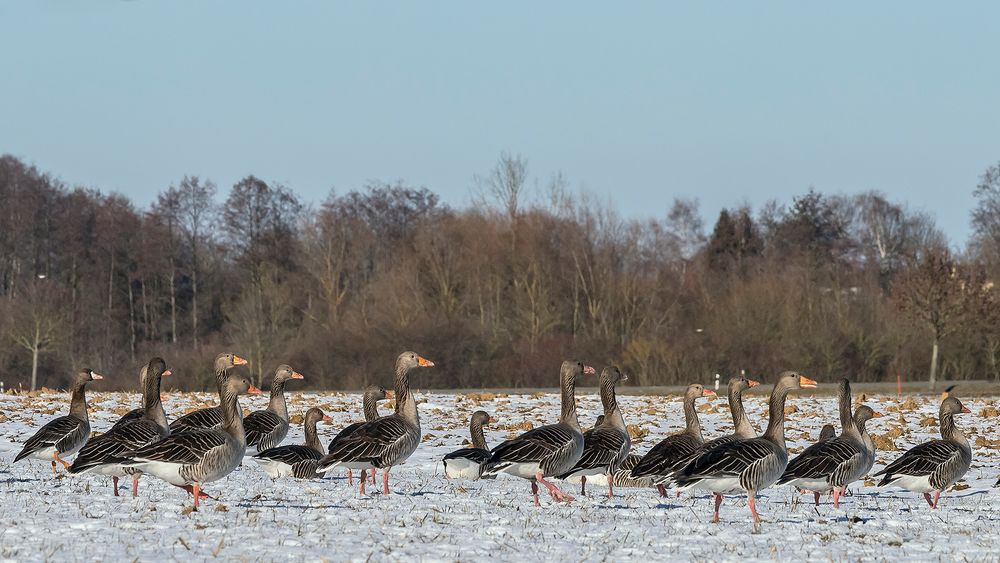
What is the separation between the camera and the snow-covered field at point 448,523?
9.91m

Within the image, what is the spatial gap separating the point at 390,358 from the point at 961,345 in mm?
28166

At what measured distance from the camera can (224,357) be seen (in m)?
17.4

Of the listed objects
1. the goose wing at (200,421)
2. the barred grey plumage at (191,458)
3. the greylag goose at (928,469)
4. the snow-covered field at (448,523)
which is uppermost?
the goose wing at (200,421)

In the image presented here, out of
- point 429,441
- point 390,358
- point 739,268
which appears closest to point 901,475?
point 429,441

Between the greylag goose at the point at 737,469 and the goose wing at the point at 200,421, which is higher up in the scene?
the goose wing at the point at 200,421

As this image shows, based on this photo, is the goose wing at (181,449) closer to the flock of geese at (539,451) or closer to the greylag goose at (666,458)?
the flock of geese at (539,451)

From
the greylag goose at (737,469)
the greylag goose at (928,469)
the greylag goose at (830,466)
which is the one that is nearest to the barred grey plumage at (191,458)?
the greylag goose at (737,469)

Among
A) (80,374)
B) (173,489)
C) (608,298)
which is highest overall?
(608,298)

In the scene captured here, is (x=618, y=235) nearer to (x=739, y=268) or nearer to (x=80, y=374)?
(x=739, y=268)

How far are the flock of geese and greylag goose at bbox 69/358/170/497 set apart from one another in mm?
17

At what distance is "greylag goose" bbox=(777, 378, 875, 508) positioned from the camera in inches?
540

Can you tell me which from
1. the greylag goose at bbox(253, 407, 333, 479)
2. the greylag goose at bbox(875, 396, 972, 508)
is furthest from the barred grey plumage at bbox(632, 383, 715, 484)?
the greylag goose at bbox(253, 407, 333, 479)

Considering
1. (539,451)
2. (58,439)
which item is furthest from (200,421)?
(539,451)

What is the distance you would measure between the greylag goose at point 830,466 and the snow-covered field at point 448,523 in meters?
0.32
